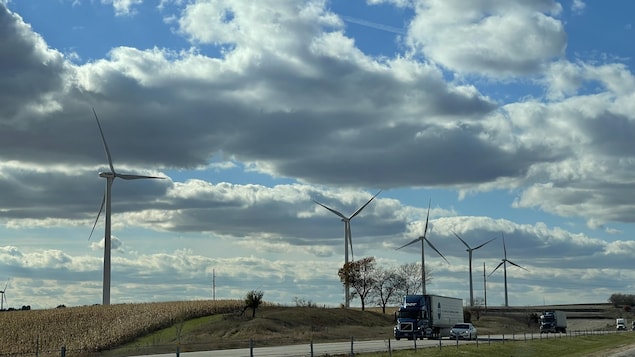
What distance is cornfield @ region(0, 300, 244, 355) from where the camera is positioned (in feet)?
286

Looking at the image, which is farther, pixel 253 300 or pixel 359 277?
pixel 359 277

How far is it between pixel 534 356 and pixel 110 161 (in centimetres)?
6561

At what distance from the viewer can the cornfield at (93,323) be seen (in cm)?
8725

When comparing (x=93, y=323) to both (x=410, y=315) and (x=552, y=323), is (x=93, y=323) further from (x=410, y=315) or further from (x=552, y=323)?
(x=552, y=323)

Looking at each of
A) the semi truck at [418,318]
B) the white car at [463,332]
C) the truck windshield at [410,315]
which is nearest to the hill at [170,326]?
the semi truck at [418,318]

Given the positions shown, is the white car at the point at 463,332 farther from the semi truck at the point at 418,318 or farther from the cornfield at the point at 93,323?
the cornfield at the point at 93,323

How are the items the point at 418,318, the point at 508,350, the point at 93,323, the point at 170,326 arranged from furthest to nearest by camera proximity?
the point at 93,323 < the point at 170,326 < the point at 418,318 < the point at 508,350

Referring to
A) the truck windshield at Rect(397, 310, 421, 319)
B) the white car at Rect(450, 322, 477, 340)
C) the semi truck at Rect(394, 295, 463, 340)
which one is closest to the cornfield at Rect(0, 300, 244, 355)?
the semi truck at Rect(394, 295, 463, 340)

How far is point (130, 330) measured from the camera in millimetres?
93938

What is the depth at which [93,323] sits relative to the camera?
10056 cm

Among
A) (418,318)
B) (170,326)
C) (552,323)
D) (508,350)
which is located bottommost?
(508,350)

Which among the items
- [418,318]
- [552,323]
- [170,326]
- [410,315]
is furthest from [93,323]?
[552,323]

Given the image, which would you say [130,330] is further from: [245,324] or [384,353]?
[384,353]

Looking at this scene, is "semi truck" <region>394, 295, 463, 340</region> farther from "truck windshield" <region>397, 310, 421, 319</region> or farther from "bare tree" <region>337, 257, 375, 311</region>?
"bare tree" <region>337, 257, 375, 311</region>
